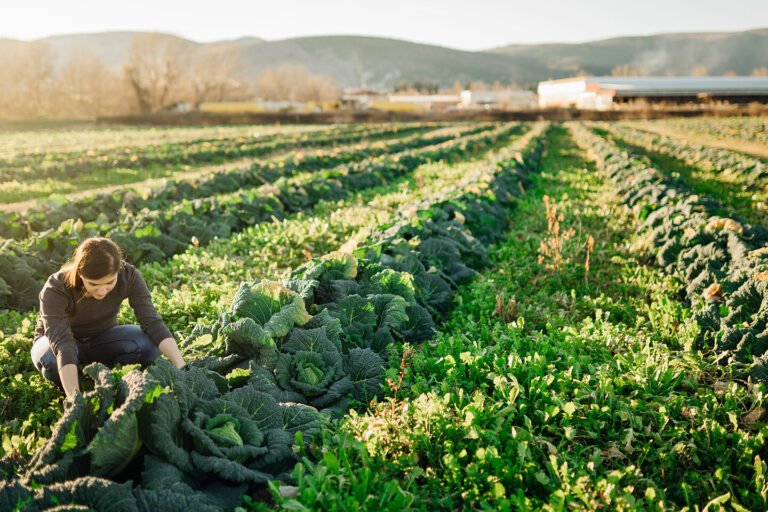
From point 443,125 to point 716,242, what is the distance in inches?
1506

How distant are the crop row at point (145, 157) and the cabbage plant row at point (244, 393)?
48.8ft

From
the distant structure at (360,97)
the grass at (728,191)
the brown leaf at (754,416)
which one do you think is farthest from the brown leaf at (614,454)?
the distant structure at (360,97)

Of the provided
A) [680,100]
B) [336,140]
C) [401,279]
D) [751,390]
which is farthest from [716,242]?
[680,100]

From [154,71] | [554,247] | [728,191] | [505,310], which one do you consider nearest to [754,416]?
[505,310]

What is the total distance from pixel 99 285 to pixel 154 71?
69748mm

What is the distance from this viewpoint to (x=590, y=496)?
280 cm

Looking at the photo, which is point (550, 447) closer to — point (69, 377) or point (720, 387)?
point (720, 387)

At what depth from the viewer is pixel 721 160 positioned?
15516mm

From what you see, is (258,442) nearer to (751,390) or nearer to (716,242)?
(751,390)

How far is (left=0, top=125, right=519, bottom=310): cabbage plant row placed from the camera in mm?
6125

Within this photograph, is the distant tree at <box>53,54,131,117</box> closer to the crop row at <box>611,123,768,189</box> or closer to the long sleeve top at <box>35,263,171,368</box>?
the crop row at <box>611,123,768,189</box>

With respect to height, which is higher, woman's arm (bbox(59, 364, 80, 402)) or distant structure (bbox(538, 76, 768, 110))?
distant structure (bbox(538, 76, 768, 110))

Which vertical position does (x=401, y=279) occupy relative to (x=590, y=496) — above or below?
above

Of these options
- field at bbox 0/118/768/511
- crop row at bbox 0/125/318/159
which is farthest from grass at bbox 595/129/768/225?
crop row at bbox 0/125/318/159
